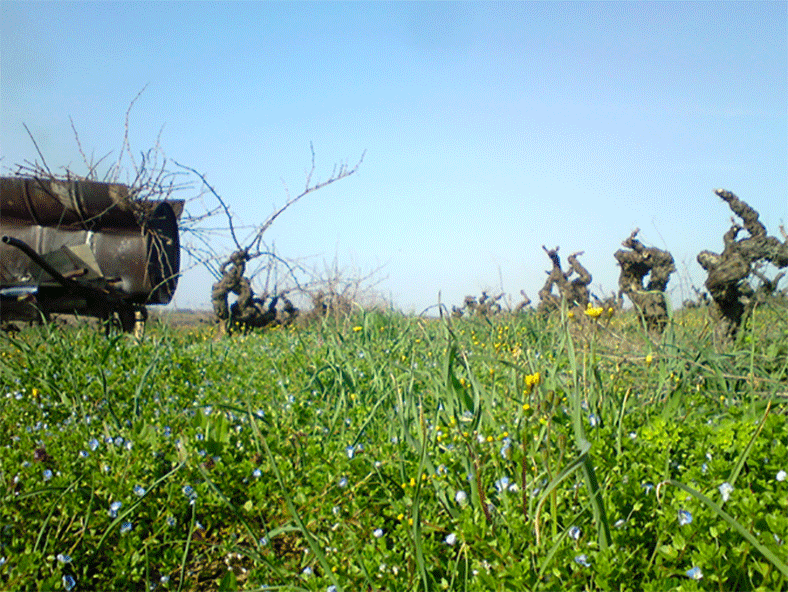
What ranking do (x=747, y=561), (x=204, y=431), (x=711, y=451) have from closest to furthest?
(x=747, y=561) < (x=711, y=451) < (x=204, y=431)

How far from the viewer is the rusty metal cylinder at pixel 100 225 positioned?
8477 mm

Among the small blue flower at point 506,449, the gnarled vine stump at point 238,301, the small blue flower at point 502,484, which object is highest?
the gnarled vine stump at point 238,301

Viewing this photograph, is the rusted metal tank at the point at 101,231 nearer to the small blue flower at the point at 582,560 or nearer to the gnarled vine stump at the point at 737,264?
the gnarled vine stump at the point at 737,264

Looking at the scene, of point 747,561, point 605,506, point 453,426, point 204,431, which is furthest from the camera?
point 204,431

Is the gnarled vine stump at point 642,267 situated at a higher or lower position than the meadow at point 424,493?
higher

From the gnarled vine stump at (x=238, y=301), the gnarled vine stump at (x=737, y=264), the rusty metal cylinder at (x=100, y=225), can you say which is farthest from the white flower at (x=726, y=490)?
the gnarled vine stump at (x=238, y=301)

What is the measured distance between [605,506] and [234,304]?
36.1ft

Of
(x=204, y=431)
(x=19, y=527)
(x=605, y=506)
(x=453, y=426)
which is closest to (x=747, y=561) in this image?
(x=605, y=506)

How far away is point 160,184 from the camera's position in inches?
370

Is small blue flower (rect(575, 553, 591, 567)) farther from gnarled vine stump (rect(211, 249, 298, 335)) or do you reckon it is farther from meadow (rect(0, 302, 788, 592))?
gnarled vine stump (rect(211, 249, 298, 335))

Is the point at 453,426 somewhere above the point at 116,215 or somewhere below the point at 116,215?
below

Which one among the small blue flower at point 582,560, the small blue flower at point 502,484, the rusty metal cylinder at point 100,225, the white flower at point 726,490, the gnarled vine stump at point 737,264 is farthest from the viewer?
the rusty metal cylinder at point 100,225

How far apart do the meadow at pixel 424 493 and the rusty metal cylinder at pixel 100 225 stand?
5831mm

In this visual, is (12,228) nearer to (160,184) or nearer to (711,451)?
(160,184)
